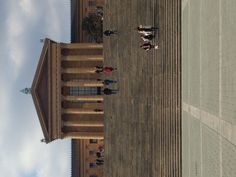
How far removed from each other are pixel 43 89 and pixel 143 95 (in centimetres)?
2107

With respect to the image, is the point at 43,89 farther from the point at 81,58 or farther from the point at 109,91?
the point at 109,91

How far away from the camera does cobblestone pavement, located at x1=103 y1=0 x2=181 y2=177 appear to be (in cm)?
2584

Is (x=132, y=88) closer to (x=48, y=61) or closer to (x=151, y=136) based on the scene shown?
(x=151, y=136)

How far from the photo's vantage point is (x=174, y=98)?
2594 centimetres

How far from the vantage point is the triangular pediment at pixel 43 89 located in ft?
155

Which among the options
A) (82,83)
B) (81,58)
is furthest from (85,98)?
(81,58)

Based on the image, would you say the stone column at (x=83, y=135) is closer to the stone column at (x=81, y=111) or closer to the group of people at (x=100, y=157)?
the group of people at (x=100, y=157)

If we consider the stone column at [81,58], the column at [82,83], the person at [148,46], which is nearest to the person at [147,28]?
the person at [148,46]

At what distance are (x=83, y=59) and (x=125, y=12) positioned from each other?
57.5 feet

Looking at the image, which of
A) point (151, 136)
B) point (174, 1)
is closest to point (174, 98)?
point (151, 136)
